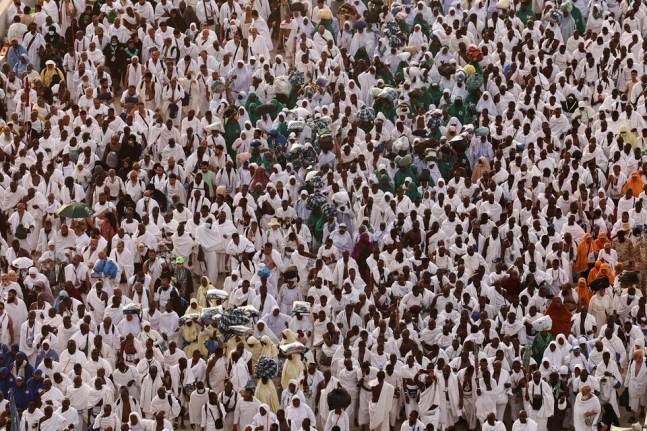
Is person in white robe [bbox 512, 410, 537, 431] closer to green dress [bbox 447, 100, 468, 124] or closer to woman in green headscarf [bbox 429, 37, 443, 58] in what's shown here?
green dress [bbox 447, 100, 468, 124]

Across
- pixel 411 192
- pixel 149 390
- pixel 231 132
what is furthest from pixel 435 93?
pixel 149 390

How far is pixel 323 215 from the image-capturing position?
31859 millimetres

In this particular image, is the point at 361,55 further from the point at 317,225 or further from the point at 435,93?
the point at 317,225

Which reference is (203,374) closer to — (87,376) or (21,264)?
(87,376)

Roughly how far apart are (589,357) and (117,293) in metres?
6.99

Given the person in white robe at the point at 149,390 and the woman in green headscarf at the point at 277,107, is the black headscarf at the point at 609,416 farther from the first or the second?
the woman in green headscarf at the point at 277,107

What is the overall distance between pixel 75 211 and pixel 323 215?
399 cm

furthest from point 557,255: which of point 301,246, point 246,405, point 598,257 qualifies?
point 246,405

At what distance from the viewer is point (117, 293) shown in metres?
29.4

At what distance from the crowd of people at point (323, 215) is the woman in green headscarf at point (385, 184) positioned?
52 millimetres

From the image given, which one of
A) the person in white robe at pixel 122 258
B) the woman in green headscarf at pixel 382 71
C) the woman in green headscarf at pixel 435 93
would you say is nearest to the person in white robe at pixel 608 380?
the person in white robe at pixel 122 258

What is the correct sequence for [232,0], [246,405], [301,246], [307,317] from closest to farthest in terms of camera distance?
[246,405]
[307,317]
[301,246]
[232,0]

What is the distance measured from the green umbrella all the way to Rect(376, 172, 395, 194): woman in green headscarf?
16.3ft

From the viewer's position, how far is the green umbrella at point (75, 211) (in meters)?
30.8
